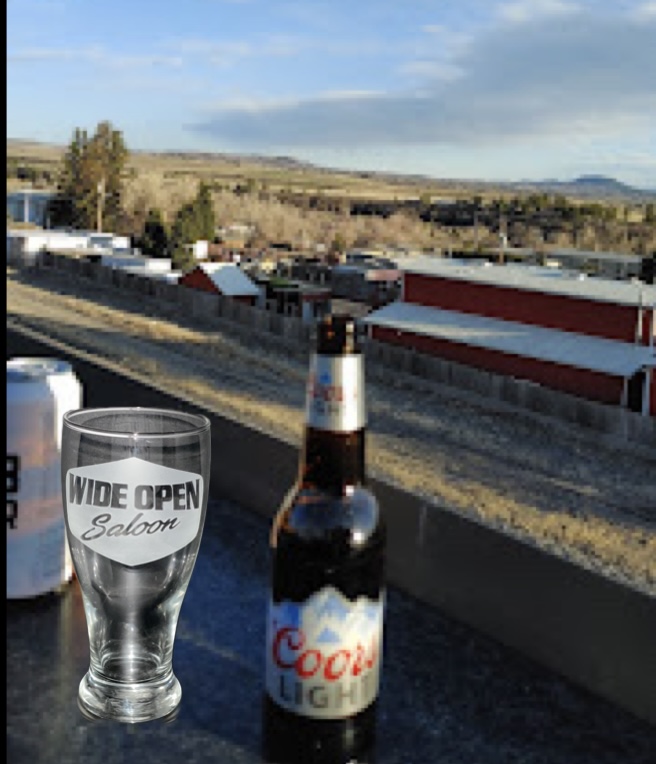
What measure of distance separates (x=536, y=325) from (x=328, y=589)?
31.7 m

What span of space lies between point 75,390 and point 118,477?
23.3 inches

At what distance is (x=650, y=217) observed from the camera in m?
117

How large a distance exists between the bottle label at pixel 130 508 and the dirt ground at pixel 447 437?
909cm

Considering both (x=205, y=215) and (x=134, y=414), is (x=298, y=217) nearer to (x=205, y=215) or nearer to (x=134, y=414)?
(x=205, y=215)

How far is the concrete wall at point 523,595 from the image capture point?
2.13 metres

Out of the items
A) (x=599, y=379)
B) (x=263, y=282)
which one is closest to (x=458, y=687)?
(x=599, y=379)

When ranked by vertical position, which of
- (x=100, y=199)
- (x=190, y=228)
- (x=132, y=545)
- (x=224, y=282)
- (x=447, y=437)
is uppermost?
(x=100, y=199)

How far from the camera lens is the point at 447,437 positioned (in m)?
23.6

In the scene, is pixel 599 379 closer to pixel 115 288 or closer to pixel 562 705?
pixel 115 288

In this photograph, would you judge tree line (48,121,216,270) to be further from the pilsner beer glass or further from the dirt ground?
the pilsner beer glass

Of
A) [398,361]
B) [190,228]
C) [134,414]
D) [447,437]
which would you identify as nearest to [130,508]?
[134,414]

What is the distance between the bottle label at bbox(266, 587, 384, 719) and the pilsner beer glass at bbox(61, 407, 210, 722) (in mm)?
246

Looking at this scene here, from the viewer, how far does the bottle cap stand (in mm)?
1857

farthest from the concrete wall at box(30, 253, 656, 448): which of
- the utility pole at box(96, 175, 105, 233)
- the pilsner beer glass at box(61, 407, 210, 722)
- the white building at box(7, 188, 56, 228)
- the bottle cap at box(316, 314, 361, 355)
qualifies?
the white building at box(7, 188, 56, 228)
